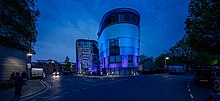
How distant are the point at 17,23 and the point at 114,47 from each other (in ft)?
146

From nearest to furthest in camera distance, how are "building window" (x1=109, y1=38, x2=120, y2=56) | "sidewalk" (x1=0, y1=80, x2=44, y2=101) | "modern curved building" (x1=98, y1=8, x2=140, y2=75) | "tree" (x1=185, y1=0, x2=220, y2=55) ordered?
1. "sidewalk" (x1=0, y1=80, x2=44, y2=101)
2. "tree" (x1=185, y1=0, x2=220, y2=55)
3. "modern curved building" (x1=98, y1=8, x2=140, y2=75)
4. "building window" (x1=109, y1=38, x2=120, y2=56)

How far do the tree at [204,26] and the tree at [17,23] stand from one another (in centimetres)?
1851

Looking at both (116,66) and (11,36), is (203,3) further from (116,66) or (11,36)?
(116,66)

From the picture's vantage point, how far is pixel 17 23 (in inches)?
843

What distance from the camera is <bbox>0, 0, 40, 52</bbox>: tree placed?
801 inches

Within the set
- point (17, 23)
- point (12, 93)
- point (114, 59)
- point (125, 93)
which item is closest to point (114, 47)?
point (114, 59)

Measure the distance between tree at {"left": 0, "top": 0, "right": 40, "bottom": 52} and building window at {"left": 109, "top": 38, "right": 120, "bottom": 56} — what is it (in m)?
40.9

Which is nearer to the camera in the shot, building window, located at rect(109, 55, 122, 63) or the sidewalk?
the sidewalk

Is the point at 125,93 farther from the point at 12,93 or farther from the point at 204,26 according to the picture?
the point at 204,26

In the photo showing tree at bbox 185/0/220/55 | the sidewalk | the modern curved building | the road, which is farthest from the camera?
the modern curved building

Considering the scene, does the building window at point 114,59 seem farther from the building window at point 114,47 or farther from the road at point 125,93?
the road at point 125,93

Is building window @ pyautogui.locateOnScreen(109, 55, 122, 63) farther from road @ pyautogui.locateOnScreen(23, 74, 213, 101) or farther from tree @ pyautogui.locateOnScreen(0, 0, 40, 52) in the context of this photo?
road @ pyautogui.locateOnScreen(23, 74, 213, 101)

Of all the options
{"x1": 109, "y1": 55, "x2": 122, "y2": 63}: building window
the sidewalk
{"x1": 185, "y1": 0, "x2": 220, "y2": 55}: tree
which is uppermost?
{"x1": 185, "y1": 0, "x2": 220, "y2": 55}: tree

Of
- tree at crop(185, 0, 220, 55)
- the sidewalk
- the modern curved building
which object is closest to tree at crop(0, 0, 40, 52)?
the sidewalk
